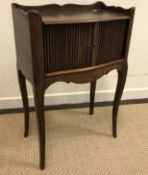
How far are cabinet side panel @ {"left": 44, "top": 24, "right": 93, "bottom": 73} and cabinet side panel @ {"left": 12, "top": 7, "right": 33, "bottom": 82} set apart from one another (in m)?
0.07

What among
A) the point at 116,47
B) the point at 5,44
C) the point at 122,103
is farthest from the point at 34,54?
the point at 122,103

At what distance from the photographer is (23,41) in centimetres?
102

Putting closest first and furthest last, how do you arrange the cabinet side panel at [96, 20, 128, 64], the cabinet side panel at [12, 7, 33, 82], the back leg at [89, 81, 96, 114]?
the cabinet side panel at [12, 7, 33, 82], the cabinet side panel at [96, 20, 128, 64], the back leg at [89, 81, 96, 114]

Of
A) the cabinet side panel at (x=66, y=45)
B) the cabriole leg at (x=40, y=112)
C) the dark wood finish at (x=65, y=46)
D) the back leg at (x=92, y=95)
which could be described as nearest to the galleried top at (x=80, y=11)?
the dark wood finish at (x=65, y=46)

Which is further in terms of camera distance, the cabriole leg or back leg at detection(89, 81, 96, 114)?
back leg at detection(89, 81, 96, 114)

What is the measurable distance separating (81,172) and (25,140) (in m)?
0.41

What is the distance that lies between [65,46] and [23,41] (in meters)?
0.19

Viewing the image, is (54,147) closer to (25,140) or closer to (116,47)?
(25,140)

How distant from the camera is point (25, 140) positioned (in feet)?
4.60

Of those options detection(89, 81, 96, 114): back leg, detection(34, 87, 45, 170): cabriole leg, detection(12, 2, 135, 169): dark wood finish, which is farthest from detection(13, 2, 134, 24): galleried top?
detection(89, 81, 96, 114): back leg

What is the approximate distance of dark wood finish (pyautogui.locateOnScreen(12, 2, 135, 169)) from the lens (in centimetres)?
94

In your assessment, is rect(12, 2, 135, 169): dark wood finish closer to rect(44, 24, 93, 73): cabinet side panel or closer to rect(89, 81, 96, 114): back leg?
rect(44, 24, 93, 73): cabinet side panel

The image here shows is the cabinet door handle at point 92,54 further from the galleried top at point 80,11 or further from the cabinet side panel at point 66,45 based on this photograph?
the galleried top at point 80,11

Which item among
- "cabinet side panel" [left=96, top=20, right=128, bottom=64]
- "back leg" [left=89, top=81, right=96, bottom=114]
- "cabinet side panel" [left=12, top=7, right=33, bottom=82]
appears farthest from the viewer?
"back leg" [left=89, top=81, right=96, bottom=114]
